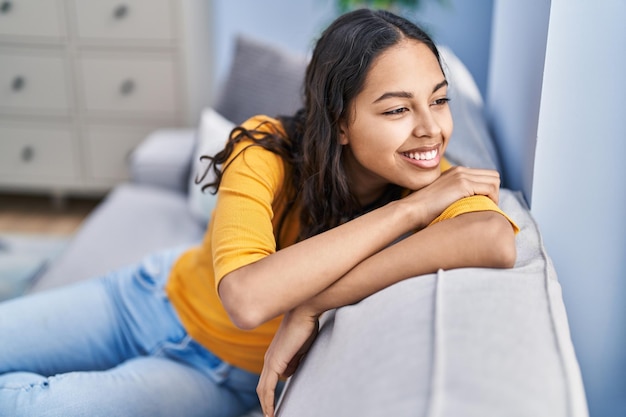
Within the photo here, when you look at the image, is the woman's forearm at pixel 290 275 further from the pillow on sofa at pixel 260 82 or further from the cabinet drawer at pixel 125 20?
the cabinet drawer at pixel 125 20

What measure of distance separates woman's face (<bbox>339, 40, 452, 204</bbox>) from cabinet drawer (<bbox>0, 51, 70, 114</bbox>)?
203 centimetres

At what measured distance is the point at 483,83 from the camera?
3021 mm

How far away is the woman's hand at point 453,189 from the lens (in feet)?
3.34

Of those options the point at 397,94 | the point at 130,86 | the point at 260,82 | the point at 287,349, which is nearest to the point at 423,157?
the point at 397,94

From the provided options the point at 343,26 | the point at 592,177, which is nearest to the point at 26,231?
the point at 343,26

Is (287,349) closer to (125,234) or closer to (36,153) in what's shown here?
(125,234)

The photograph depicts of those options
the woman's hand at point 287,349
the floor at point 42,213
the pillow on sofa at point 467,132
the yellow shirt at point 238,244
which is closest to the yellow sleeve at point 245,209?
the yellow shirt at point 238,244

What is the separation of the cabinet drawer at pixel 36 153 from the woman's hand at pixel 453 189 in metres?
2.18

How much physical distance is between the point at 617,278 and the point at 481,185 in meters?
0.28

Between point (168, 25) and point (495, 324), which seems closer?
point (495, 324)

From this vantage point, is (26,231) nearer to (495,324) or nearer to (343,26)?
(343,26)

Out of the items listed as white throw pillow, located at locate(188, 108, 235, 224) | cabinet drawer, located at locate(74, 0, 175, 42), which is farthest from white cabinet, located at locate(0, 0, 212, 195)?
white throw pillow, located at locate(188, 108, 235, 224)

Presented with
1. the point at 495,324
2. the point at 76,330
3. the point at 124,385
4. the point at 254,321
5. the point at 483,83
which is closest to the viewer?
the point at 495,324

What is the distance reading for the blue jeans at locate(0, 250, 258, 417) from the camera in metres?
1.11
